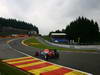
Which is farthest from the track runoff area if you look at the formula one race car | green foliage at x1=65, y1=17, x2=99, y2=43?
green foliage at x1=65, y1=17, x2=99, y2=43

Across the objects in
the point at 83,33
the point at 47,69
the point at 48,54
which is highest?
the point at 83,33

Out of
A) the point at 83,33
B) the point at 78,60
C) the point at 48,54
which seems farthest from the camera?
the point at 83,33

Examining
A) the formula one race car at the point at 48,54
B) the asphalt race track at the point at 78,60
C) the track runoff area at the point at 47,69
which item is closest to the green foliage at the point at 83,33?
the asphalt race track at the point at 78,60

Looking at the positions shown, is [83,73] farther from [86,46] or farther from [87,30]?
[87,30]

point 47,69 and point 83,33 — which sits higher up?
point 83,33

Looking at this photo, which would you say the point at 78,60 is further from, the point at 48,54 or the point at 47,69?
the point at 47,69

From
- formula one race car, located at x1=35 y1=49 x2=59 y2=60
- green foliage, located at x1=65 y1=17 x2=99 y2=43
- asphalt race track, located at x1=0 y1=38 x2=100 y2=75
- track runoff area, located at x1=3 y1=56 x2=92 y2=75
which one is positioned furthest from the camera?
green foliage, located at x1=65 y1=17 x2=99 y2=43

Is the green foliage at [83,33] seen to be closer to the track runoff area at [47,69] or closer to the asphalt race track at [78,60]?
the asphalt race track at [78,60]

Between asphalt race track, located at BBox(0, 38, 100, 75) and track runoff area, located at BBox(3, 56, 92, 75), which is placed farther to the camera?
asphalt race track, located at BBox(0, 38, 100, 75)

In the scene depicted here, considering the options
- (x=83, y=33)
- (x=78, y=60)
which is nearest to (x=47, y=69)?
(x=78, y=60)

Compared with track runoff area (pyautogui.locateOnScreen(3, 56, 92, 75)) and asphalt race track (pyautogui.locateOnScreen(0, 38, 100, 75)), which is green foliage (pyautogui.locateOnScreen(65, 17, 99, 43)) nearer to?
asphalt race track (pyautogui.locateOnScreen(0, 38, 100, 75))

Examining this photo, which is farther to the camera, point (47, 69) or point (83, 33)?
point (83, 33)

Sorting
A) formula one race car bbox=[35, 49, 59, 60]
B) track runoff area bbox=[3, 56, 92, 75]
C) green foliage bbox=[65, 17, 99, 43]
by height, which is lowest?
track runoff area bbox=[3, 56, 92, 75]

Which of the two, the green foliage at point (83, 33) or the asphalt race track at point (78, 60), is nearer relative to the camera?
the asphalt race track at point (78, 60)
